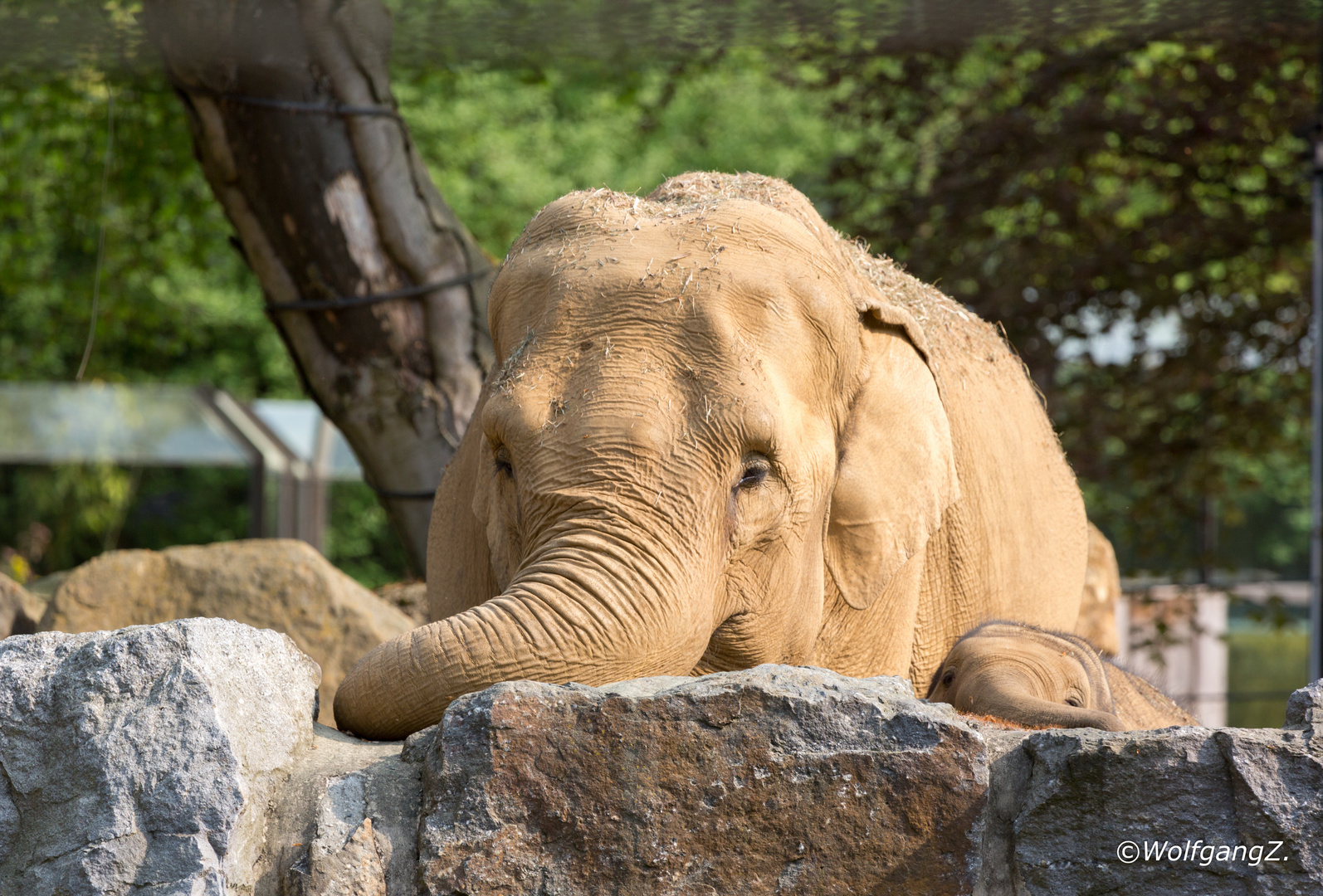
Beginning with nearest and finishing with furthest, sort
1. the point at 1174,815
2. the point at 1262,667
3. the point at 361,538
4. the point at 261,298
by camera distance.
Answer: the point at 1174,815 → the point at 1262,667 → the point at 261,298 → the point at 361,538

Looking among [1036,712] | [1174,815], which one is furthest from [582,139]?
[1174,815]

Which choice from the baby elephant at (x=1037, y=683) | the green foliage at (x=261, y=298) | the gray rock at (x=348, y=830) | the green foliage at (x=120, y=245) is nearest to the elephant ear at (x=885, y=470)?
the baby elephant at (x=1037, y=683)

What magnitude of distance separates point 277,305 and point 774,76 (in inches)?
251

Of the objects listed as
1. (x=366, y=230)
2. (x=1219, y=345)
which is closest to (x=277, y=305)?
(x=366, y=230)

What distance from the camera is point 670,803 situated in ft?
6.37

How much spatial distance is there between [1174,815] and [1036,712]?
0.71m

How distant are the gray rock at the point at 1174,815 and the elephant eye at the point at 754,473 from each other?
1086 millimetres

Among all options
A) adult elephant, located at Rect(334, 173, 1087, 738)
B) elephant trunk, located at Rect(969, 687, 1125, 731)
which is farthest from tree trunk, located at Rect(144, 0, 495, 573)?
elephant trunk, located at Rect(969, 687, 1125, 731)

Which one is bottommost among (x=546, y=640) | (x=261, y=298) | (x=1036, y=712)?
(x=1036, y=712)

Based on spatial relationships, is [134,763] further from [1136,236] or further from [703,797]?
[1136,236]

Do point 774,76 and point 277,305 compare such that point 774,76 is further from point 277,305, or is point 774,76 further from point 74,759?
point 74,759

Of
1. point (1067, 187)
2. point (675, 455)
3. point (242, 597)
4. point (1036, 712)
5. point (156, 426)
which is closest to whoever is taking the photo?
point (1036, 712)

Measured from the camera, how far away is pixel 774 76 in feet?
36.9

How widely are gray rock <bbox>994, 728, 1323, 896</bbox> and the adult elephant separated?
894 millimetres
